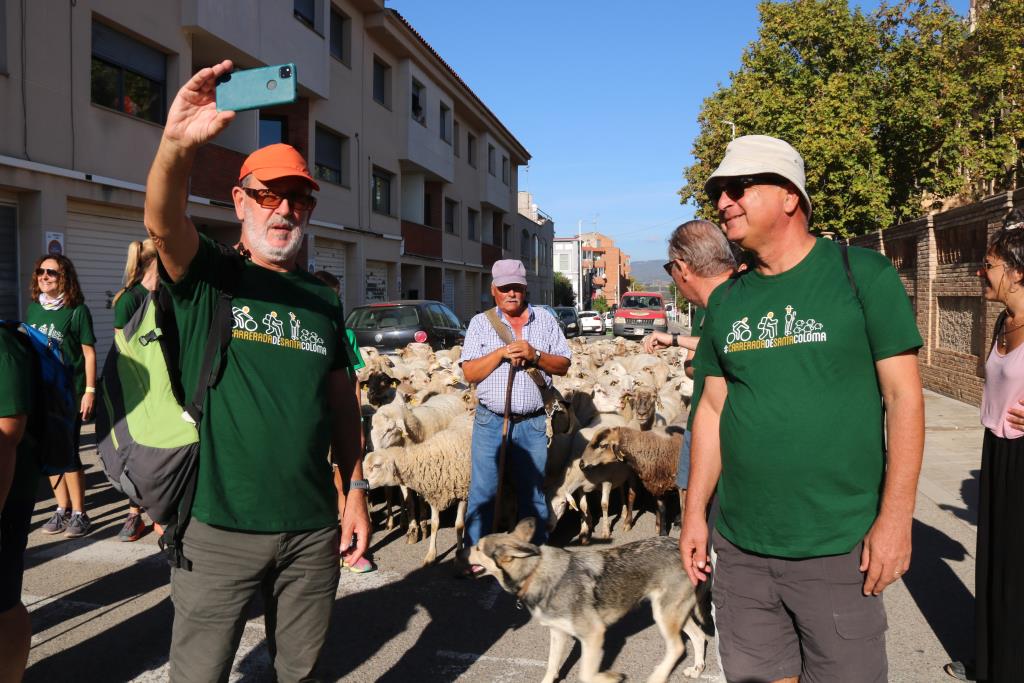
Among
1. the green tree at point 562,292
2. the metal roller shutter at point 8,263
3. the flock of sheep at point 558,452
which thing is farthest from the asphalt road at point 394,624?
the green tree at point 562,292

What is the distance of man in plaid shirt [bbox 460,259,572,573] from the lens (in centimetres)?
498

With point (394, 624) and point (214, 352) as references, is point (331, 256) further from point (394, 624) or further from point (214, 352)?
point (214, 352)

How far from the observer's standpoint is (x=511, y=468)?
5.16m

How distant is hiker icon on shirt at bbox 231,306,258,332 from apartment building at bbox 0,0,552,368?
3233 millimetres

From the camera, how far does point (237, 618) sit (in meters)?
2.42

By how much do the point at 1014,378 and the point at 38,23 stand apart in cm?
1384

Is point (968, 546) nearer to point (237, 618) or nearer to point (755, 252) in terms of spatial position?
point (755, 252)

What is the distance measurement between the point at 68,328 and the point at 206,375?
435 cm

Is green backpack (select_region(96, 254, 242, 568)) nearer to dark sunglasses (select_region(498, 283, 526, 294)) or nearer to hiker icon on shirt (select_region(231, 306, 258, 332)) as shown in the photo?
hiker icon on shirt (select_region(231, 306, 258, 332))

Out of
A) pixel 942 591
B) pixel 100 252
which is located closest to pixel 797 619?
pixel 942 591

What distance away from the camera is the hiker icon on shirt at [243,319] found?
2.37 m

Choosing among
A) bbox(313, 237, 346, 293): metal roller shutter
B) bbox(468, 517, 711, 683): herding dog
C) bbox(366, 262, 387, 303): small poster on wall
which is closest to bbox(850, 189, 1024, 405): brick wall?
bbox(468, 517, 711, 683): herding dog

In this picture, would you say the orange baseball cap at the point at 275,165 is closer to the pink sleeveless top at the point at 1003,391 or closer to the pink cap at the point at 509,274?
the pink cap at the point at 509,274

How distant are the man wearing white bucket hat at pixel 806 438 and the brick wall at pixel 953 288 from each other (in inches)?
391
